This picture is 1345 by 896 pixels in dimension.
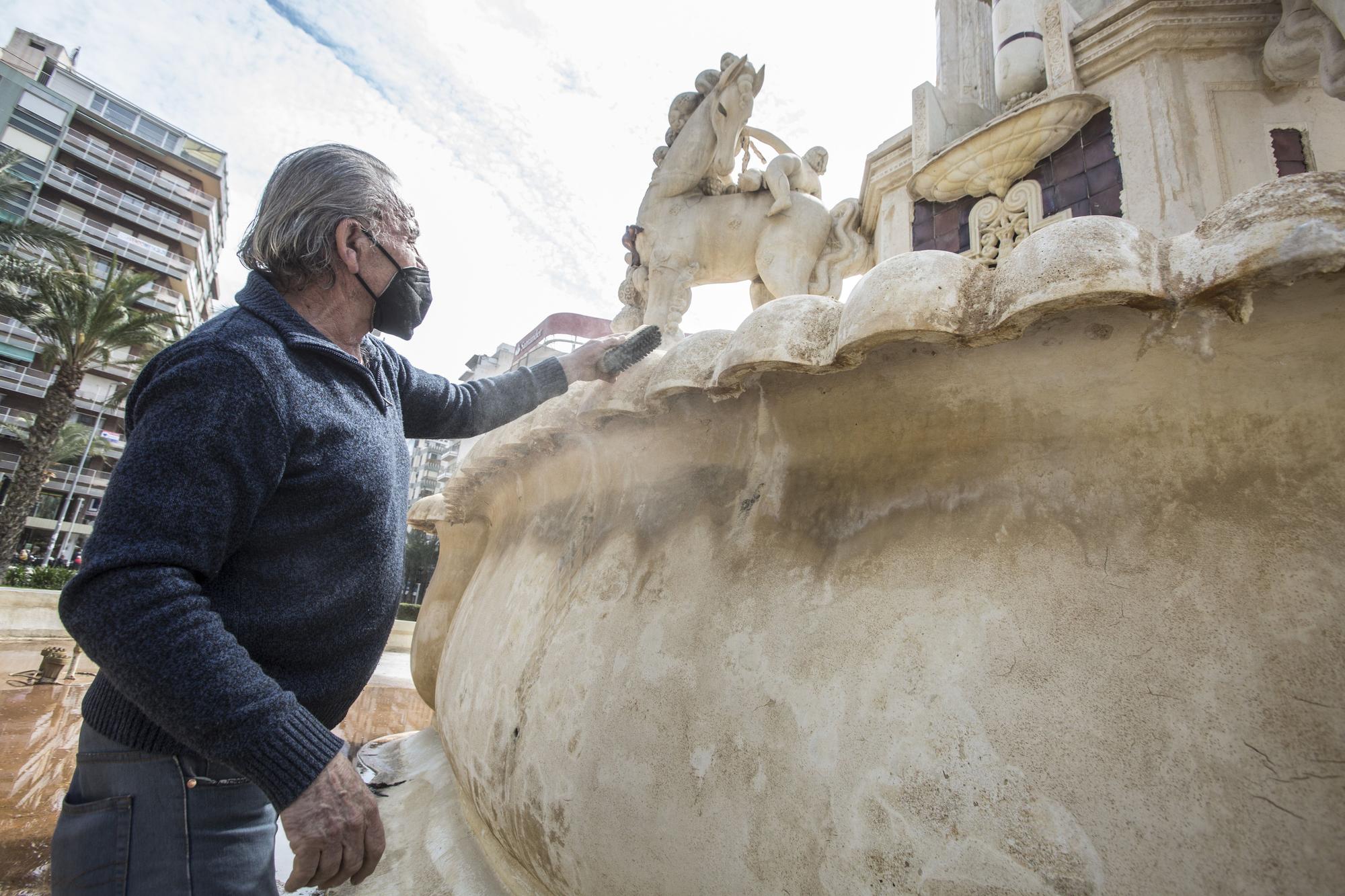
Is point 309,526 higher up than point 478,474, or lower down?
lower down

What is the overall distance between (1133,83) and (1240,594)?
3.99 metres

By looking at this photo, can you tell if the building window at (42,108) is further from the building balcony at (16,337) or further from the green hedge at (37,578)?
the green hedge at (37,578)

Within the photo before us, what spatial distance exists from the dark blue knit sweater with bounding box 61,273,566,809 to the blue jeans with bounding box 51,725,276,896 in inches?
1.6

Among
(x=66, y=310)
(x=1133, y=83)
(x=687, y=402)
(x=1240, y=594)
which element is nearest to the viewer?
(x=1240, y=594)

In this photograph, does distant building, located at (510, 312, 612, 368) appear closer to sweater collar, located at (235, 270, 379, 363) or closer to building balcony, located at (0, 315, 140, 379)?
building balcony, located at (0, 315, 140, 379)

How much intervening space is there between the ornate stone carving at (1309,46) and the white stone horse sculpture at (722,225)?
213cm

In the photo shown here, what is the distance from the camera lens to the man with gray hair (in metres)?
0.87

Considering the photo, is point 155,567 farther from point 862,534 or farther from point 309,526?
point 862,534

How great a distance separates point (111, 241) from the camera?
3195cm

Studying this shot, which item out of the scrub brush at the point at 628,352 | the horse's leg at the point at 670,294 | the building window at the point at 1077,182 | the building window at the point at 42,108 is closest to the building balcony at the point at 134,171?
the building window at the point at 42,108

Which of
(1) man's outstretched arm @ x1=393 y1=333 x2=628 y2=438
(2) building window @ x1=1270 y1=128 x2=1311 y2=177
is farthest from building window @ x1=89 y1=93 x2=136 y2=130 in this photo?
(2) building window @ x1=1270 y1=128 x2=1311 y2=177

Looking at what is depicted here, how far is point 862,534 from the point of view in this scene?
1.30m

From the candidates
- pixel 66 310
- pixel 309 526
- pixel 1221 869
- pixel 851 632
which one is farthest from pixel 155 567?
pixel 66 310

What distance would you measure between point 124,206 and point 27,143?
383 centimetres
